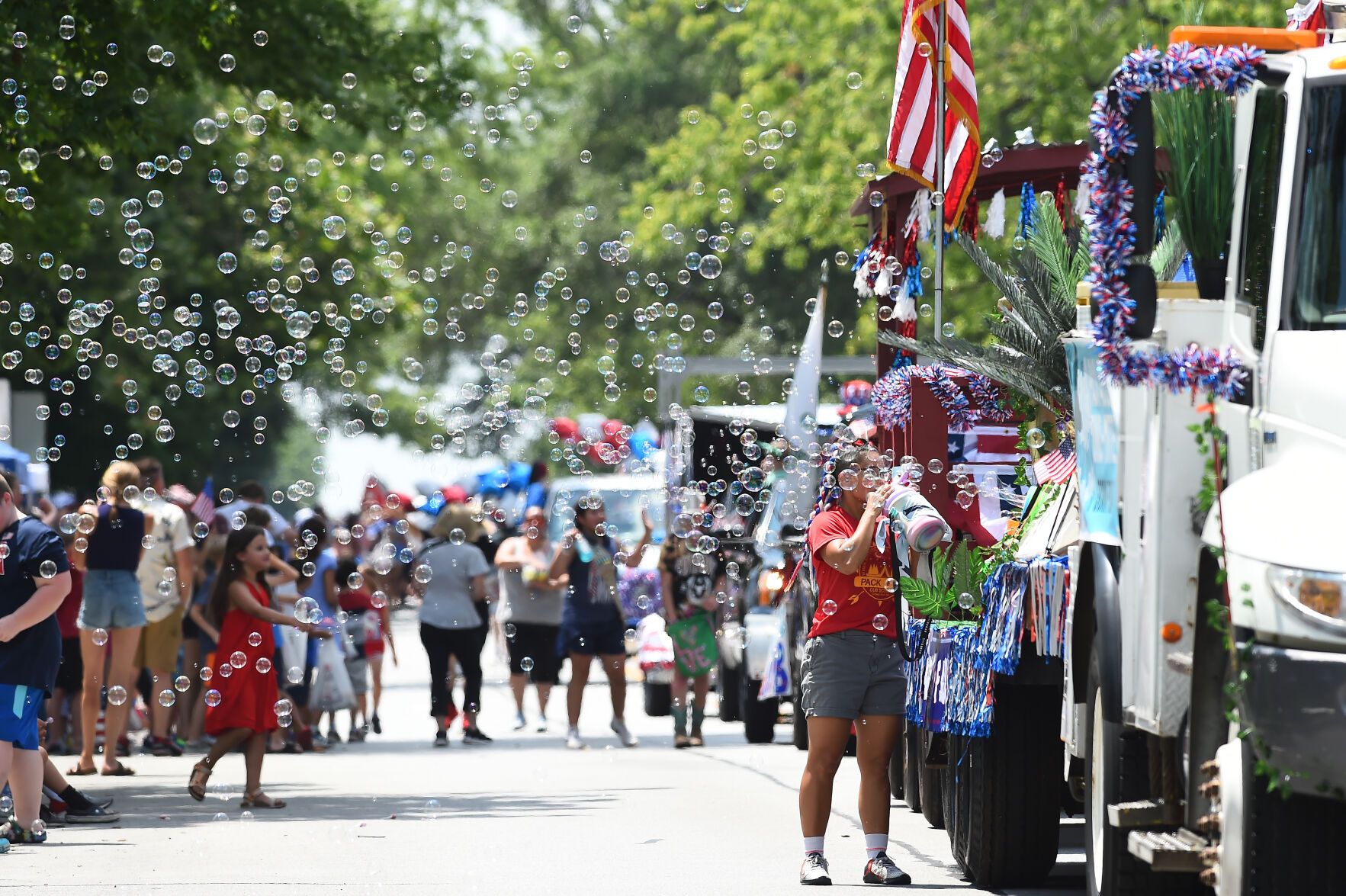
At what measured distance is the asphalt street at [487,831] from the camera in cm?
905

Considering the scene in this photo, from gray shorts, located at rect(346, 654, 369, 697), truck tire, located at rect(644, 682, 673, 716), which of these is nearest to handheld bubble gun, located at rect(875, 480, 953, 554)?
gray shorts, located at rect(346, 654, 369, 697)

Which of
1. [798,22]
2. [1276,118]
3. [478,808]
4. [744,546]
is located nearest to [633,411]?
[798,22]

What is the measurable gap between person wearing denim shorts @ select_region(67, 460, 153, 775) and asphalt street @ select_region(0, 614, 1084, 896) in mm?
381

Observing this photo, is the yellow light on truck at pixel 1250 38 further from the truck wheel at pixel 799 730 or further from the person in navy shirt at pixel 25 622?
the truck wheel at pixel 799 730

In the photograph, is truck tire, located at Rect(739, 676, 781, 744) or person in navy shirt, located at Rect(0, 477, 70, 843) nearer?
person in navy shirt, located at Rect(0, 477, 70, 843)

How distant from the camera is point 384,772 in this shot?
14.6 m

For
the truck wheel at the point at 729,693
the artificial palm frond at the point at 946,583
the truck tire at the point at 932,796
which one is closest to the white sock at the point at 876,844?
the artificial palm frond at the point at 946,583

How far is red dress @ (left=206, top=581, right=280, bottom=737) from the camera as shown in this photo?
466 inches

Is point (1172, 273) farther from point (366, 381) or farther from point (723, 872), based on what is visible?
point (366, 381)

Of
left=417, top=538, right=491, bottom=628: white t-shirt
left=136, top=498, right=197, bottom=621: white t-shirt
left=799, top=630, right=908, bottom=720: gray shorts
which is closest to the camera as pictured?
left=799, top=630, right=908, bottom=720: gray shorts

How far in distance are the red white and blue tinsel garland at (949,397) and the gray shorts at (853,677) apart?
56.8 inches

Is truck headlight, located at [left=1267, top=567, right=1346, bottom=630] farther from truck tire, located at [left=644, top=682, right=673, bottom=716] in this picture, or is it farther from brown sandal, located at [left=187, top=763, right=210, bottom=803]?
truck tire, located at [left=644, top=682, right=673, bottom=716]

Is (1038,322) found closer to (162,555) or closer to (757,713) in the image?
(757,713)

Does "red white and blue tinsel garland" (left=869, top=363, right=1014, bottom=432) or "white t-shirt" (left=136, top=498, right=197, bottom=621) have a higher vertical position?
"red white and blue tinsel garland" (left=869, top=363, right=1014, bottom=432)
